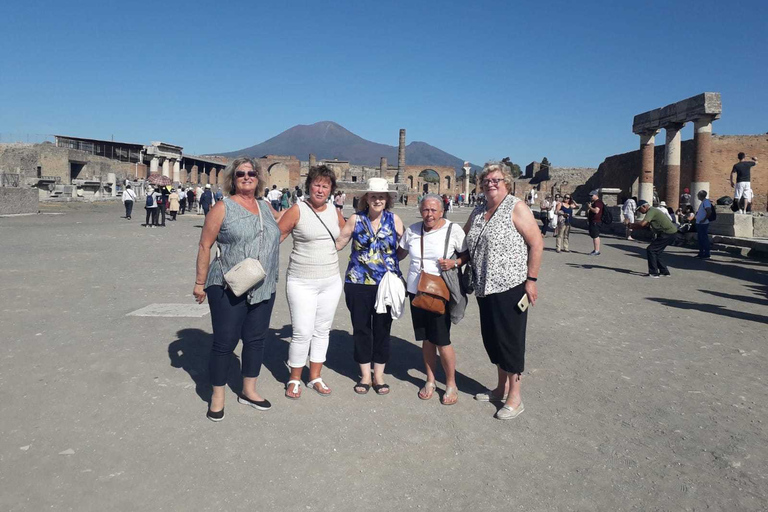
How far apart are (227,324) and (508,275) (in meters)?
1.86

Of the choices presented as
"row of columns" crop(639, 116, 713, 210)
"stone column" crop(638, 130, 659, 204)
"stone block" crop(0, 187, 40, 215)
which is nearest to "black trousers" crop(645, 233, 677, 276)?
"row of columns" crop(639, 116, 713, 210)

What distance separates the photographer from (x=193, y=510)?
2.65 m

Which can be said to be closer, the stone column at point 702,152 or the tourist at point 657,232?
the tourist at point 657,232

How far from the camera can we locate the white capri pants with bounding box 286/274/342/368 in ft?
13.6

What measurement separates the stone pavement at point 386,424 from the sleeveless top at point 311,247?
92 centimetres

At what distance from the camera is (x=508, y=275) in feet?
12.6

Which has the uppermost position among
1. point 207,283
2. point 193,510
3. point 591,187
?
point 591,187

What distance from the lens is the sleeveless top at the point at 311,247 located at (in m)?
4.12

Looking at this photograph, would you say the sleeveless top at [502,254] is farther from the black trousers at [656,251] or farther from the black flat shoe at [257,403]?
the black trousers at [656,251]

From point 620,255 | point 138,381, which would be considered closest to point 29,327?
point 138,381

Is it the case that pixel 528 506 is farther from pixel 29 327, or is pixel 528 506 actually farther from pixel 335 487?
pixel 29 327

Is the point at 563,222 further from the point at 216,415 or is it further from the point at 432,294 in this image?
the point at 216,415

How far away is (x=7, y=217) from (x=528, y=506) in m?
23.7

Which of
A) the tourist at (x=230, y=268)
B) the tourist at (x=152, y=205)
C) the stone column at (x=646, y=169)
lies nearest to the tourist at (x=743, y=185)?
the stone column at (x=646, y=169)
